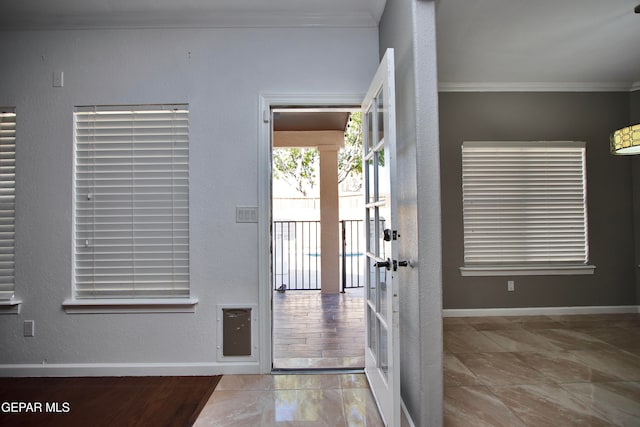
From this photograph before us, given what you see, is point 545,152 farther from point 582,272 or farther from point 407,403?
point 407,403

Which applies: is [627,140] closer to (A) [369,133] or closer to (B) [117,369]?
(A) [369,133]

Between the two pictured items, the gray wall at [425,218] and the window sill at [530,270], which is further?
the window sill at [530,270]

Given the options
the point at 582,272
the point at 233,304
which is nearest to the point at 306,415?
the point at 233,304

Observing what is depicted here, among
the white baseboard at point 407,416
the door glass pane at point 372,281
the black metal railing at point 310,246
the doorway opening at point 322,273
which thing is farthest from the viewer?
the black metal railing at point 310,246

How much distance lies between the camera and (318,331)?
11.6ft

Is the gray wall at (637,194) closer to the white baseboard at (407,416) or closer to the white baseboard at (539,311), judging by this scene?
the white baseboard at (539,311)

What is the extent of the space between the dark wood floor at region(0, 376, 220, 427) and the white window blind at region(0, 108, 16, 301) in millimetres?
750

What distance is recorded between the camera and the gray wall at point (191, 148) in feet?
8.43

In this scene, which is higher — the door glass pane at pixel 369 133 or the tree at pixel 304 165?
the tree at pixel 304 165

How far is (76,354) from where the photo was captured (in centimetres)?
257

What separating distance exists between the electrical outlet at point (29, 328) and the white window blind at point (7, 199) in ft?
0.83

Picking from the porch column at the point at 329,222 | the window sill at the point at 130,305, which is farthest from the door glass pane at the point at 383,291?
the porch column at the point at 329,222

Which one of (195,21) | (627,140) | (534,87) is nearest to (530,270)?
(627,140)

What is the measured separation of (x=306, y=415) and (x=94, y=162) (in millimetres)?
2368
